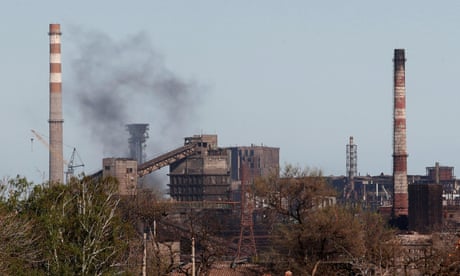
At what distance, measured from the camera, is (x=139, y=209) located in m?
68.9

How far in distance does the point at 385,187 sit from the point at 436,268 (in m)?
106

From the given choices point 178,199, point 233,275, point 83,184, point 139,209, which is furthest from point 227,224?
point 83,184

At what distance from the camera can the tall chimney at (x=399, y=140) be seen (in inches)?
3467

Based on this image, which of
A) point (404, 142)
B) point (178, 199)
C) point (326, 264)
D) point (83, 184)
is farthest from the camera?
point (178, 199)

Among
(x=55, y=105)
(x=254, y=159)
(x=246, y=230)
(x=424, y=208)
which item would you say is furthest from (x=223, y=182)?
(x=254, y=159)

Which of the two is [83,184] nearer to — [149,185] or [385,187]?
[149,185]

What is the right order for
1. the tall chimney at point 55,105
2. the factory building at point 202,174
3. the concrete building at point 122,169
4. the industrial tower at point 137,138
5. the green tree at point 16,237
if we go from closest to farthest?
the green tree at point 16,237, the tall chimney at point 55,105, the concrete building at point 122,169, the factory building at point 202,174, the industrial tower at point 137,138

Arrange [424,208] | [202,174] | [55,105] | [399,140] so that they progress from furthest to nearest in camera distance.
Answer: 1. [202,174]
2. [55,105]
3. [399,140]
4. [424,208]

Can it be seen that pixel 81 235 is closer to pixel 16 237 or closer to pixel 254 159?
pixel 16 237

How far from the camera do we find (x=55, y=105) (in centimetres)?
9256

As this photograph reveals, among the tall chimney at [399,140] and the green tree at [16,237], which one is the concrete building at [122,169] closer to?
the tall chimney at [399,140]

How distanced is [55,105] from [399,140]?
953 inches

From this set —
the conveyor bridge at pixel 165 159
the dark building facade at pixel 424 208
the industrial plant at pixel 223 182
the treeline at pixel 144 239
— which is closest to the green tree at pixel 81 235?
the treeline at pixel 144 239

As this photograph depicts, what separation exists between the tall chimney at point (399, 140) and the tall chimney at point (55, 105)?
23.6m
